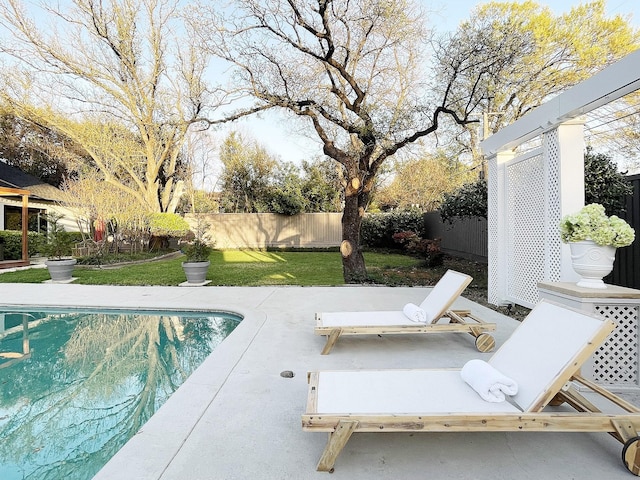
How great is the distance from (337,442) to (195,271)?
25.7ft

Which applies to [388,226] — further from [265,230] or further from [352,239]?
[352,239]

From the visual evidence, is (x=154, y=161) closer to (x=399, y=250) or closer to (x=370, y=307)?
(x=399, y=250)

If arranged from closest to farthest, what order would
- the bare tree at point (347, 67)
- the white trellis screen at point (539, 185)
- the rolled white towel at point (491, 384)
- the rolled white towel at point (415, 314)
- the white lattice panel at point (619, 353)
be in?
1. the rolled white towel at point (491, 384)
2. the white lattice panel at point (619, 353)
3. the white trellis screen at point (539, 185)
4. the rolled white towel at point (415, 314)
5. the bare tree at point (347, 67)

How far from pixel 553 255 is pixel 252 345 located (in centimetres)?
398

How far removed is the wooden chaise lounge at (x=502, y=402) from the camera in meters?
2.08

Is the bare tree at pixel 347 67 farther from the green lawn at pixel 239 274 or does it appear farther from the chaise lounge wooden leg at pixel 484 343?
the chaise lounge wooden leg at pixel 484 343

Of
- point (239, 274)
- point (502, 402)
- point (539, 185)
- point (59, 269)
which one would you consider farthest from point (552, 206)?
point (59, 269)

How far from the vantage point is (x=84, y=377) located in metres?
3.97

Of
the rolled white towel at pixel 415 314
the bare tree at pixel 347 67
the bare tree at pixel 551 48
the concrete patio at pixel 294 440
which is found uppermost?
the bare tree at pixel 551 48

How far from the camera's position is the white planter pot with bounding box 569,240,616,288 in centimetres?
335

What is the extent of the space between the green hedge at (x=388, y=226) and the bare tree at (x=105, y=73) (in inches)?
370

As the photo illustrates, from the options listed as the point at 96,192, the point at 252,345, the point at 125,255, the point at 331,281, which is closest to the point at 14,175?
the point at 96,192

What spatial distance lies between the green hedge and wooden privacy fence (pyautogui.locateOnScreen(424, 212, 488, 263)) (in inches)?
18.4

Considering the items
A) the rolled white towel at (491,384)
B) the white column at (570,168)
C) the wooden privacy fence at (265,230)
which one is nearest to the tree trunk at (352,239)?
the white column at (570,168)
